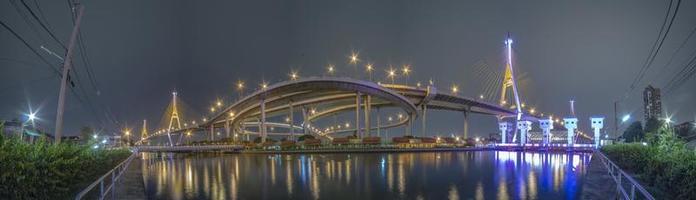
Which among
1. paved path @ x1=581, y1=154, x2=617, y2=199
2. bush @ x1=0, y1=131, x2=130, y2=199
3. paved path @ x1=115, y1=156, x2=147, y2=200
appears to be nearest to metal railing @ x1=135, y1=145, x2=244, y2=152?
paved path @ x1=115, y1=156, x2=147, y2=200

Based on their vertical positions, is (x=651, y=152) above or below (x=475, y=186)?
above

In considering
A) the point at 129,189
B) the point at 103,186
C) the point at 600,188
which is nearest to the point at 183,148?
the point at 129,189

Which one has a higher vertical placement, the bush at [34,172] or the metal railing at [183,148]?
the bush at [34,172]

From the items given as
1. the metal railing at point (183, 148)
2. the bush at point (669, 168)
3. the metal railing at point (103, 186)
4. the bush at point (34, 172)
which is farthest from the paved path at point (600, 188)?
the metal railing at point (183, 148)

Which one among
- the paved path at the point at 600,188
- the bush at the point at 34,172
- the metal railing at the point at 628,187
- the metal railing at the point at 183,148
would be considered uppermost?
the bush at the point at 34,172

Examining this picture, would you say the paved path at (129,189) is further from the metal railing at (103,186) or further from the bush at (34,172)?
the bush at (34,172)

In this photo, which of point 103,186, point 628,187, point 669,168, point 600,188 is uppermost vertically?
point 669,168

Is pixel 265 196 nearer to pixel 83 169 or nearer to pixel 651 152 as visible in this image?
pixel 83 169

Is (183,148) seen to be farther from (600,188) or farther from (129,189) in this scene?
(600,188)

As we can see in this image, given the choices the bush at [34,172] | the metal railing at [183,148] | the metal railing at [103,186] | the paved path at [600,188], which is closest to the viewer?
the bush at [34,172]

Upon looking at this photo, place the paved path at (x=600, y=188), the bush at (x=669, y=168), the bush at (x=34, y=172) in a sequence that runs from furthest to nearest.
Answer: the paved path at (x=600, y=188), the bush at (x=669, y=168), the bush at (x=34, y=172)

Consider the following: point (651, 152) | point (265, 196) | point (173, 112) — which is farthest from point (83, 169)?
point (173, 112)

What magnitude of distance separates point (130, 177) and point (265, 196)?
6804 mm

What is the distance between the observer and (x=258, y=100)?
111188 mm
